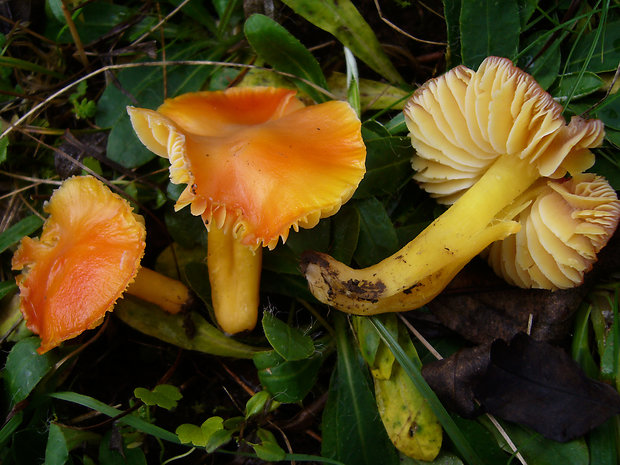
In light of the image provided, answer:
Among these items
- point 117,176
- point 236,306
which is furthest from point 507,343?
point 117,176

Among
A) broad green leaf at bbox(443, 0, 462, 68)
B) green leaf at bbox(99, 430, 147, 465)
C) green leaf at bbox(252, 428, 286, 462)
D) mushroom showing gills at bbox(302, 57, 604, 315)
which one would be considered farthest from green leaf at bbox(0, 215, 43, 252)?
broad green leaf at bbox(443, 0, 462, 68)

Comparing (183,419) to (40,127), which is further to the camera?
(40,127)

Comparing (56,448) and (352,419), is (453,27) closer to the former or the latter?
(352,419)

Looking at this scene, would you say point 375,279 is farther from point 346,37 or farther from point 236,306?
point 346,37

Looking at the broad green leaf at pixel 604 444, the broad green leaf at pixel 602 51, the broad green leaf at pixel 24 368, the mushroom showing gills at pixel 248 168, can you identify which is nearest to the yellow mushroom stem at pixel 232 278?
the mushroom showing gills at pixel 248 168

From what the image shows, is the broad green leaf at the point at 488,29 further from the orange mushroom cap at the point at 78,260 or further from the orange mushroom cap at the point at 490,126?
the orange mushroom cap at the point at 78,260

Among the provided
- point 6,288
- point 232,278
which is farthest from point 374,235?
point 6,288
